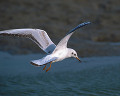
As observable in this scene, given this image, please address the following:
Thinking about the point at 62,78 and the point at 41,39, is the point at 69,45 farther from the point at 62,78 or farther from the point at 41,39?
the point at 41,39

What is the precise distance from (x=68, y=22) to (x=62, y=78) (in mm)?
4995

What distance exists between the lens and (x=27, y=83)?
6.41m

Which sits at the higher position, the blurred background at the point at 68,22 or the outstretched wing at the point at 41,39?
the blurred background at the point at 68,22

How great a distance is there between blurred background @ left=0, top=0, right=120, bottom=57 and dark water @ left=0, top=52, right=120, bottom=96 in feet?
2.42

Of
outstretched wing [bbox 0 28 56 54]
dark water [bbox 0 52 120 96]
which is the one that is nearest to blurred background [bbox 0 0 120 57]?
dark water [bbox 0 52 120 96]

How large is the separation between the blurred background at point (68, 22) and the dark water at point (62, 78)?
2.42 feet

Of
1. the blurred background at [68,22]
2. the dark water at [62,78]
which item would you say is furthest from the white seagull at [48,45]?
the blurred background at [68,22]

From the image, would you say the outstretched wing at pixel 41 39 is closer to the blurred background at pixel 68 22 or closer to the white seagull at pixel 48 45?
the white seagull at pixel 48 45

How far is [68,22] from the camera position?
11414 millimetres

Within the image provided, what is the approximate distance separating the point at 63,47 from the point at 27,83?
4.99 feet

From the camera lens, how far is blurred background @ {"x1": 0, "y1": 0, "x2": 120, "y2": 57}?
9312 millimetres

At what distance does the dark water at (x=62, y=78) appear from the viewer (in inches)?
231

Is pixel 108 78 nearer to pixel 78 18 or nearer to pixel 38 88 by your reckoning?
pixel 38 88

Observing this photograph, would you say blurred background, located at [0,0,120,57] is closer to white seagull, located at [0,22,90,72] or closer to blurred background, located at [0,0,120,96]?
blurred background, located at [0,0,120,96]
